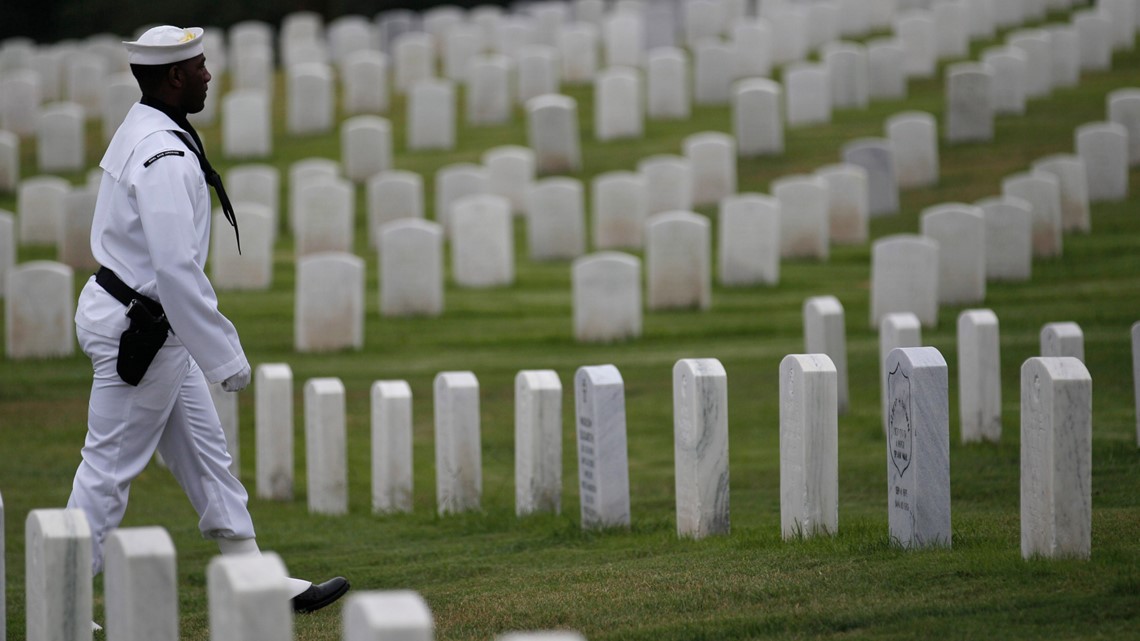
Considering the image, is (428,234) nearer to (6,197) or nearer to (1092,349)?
(1092,349)

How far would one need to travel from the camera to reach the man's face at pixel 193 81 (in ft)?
15.8

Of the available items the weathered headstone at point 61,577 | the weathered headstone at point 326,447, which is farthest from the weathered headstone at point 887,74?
the weathered headstone at point 61,577

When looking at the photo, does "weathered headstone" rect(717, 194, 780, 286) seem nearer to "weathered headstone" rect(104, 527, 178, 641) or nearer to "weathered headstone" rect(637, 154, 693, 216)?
"weathered headstone" rect(637, 154, 693, 216)

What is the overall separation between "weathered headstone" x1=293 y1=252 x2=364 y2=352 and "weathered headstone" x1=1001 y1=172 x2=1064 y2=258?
6555mm

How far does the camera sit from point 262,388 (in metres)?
8.21

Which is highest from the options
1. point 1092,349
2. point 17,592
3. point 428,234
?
point 428,234

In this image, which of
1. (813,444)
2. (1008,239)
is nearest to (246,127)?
(1008,239)

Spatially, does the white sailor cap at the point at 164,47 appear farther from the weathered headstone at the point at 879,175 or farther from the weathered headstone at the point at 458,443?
the weathered headstone at the point at 879,175

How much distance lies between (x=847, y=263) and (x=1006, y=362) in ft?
16.6

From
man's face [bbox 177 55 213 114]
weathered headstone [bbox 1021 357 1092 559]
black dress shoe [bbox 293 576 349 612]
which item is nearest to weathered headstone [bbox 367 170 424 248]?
man's face [bbox 177 55 213 114]

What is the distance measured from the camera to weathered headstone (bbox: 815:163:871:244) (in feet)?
51.1

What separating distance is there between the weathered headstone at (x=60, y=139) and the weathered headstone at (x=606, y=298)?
38.3ft

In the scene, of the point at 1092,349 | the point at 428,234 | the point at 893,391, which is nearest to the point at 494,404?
the point at 428,234

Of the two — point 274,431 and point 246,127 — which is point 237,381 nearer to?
point 274,431
